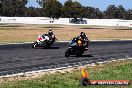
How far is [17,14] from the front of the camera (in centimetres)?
16500

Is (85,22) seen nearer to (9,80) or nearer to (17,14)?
(17,14)

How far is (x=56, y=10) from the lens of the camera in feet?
439

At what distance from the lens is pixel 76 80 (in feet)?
46.4

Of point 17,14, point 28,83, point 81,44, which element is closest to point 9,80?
point 28,83

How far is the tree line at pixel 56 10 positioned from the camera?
5453 inches

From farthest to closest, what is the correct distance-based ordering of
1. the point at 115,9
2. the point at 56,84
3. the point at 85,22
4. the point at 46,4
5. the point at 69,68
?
the point at 115,9 → the point at 46,4 → the point at 85,22 → the point at 69,68 → the point at 56,84

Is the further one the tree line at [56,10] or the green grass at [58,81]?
the tree line at [56,10]

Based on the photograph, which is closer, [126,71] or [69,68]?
[126,71]

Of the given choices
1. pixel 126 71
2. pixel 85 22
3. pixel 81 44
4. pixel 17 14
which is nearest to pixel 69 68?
pixel 126 71

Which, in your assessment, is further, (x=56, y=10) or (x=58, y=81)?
(x=56, y=10)

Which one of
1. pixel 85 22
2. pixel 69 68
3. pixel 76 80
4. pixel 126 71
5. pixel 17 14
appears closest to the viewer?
pixel 76 80

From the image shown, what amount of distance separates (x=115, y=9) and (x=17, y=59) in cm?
17396

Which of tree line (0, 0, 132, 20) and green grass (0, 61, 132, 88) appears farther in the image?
tree line (0, 0, 132, 20)

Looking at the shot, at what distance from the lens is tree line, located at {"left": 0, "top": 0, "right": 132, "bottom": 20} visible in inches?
5453
